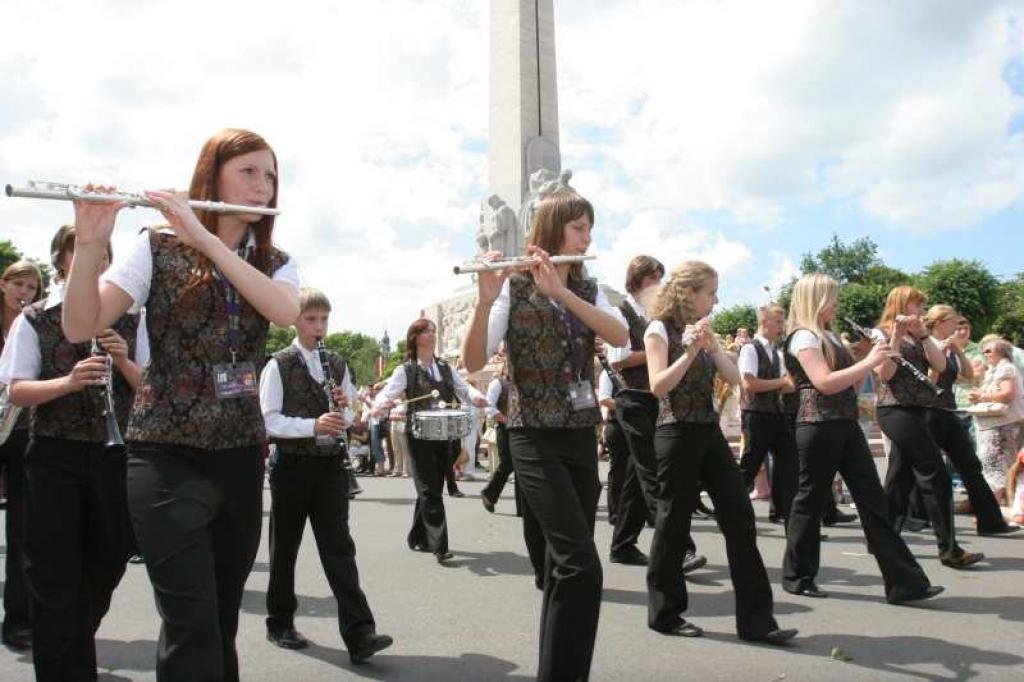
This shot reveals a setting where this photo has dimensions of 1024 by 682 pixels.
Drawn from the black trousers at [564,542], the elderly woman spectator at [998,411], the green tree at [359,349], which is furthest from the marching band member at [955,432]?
the green tree at [359,349]

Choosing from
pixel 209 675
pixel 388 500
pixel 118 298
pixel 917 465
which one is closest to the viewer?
pixel 209 675

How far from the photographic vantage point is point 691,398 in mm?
5293

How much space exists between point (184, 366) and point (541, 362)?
171cm

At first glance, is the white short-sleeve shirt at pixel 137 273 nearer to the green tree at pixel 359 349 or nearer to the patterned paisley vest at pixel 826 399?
the patterned paisley vest at pixel 826 399

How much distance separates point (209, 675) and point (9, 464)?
10.7 ft

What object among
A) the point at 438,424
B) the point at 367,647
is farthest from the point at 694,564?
the point at 367,647

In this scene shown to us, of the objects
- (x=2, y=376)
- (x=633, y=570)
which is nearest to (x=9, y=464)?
(x=2, y=376)

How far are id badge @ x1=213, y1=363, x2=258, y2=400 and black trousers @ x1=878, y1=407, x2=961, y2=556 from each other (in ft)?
18.4

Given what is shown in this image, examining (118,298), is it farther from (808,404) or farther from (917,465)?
(917,465)

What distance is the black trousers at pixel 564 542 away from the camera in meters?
3.68

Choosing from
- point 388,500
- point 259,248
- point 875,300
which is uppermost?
point 875,300

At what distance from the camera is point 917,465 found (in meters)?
6.96

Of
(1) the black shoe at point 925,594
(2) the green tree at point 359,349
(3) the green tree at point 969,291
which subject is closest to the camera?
(1) the black shoe at point 925,594

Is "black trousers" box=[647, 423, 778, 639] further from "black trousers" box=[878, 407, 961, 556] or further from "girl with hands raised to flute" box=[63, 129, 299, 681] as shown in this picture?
"girl with hands raised to flute" box=[63, 129, 299, 681]
